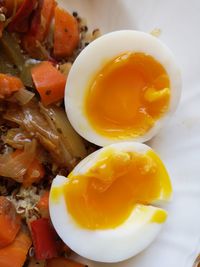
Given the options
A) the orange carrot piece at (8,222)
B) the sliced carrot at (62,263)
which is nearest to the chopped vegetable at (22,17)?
the orange carrot piece at (8,222)

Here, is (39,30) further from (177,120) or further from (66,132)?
(177,120)

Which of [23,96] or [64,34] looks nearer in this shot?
[23,96]

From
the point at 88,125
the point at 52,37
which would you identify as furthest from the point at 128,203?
the point at 52,37

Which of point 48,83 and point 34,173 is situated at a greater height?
point 48,83

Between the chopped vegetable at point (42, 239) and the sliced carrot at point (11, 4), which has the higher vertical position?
the sliced carrot at point (11, 4)

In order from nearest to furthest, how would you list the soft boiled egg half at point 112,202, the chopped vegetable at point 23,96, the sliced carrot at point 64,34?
the soft boiled egg half at point 112,202, the chopped vegetable at point 23,96, the sliced carrot at point 64,34


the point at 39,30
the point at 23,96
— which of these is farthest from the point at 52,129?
the point at 39,30

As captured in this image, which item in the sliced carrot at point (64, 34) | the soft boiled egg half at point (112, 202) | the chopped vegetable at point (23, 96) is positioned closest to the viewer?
the soft boiled egg half at point (112, 202)

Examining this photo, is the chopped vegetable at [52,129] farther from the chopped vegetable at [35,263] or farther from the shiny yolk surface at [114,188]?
the chopped vegetable at [35,263]
